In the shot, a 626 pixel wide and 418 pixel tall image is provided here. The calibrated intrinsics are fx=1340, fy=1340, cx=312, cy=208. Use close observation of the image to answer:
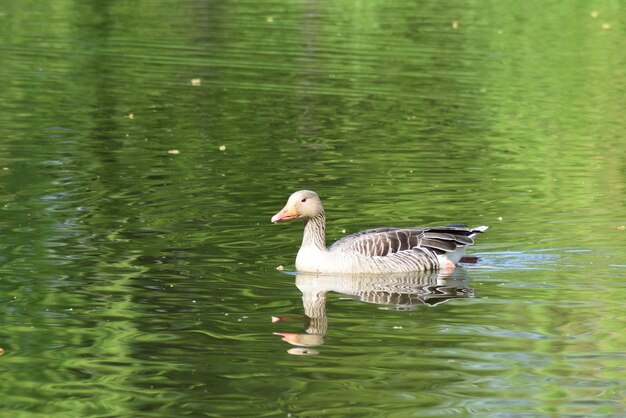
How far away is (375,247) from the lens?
1434 cm

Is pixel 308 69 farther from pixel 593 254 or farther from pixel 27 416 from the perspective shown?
pixel 27 416

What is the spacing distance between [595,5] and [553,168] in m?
26.8

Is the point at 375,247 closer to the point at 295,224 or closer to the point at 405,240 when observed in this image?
the point at 405,240

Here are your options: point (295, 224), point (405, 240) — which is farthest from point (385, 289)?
point (295, 224)

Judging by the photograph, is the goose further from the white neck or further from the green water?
the green water

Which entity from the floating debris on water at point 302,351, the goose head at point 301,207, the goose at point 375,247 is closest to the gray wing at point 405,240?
the goose at point 375,247

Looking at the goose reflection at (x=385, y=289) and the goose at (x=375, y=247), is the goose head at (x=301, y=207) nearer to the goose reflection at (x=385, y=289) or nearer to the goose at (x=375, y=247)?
the goose at (x=375, y=247)

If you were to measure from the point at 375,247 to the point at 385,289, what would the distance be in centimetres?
67

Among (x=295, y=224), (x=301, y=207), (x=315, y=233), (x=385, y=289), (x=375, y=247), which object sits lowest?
(x=385, y=289)

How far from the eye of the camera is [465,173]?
19.7 metres

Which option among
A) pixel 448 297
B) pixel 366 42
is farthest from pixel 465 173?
pixel 366 42

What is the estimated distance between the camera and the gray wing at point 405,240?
14323 millimetres

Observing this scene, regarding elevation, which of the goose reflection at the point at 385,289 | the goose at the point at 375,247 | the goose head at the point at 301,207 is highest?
the goose head at the point at 301,207

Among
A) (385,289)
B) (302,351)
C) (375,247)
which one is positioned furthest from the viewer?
(375,247)
